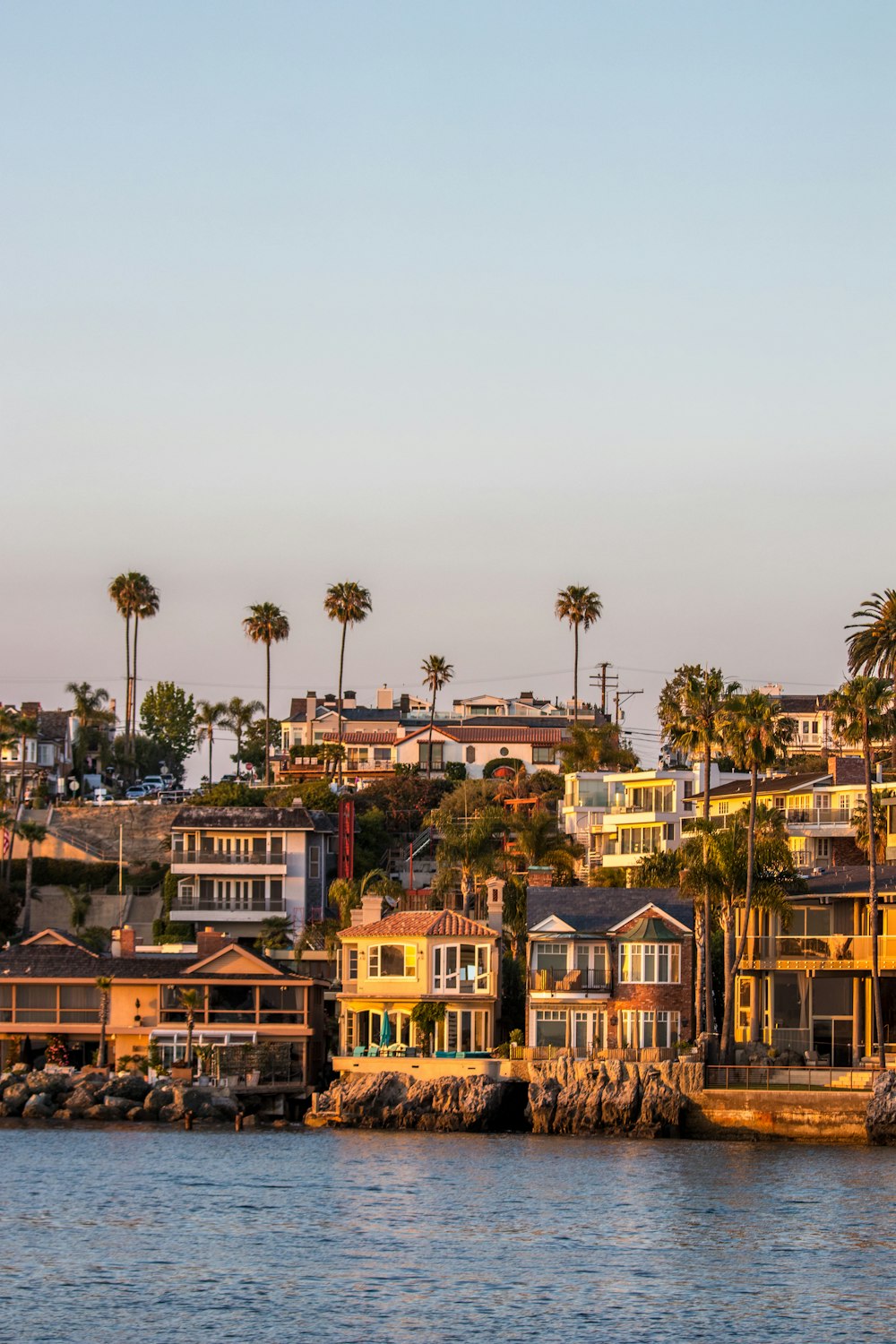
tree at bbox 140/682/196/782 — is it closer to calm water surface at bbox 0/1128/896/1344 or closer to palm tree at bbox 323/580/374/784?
palm tree at bbox 323/580/374/784

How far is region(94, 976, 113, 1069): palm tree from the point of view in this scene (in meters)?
88.5

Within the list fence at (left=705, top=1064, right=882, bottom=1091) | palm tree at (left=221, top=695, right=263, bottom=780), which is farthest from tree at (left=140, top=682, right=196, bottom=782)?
fence at (left=705, top=1064, right=882, bottom=1091)

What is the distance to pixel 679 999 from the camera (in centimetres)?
7825

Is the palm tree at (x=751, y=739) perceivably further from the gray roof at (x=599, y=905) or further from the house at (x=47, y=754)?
the house at (x=47, y=754)

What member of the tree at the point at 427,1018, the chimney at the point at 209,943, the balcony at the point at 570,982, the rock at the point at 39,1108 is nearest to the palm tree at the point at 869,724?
the balcony at the point at 570,982

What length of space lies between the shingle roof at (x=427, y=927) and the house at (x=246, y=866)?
85.0ft

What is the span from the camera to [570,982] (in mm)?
79000

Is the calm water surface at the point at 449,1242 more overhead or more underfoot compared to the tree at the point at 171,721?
more underfoot

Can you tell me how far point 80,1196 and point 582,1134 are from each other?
2026cm

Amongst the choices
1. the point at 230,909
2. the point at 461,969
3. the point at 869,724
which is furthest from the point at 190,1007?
the point at 869,724

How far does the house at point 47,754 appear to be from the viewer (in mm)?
141500

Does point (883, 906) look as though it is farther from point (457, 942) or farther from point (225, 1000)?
point (225, 1000)

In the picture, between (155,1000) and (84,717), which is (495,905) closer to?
(155,1000)

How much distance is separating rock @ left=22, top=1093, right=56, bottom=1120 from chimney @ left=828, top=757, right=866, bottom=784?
4147cm
